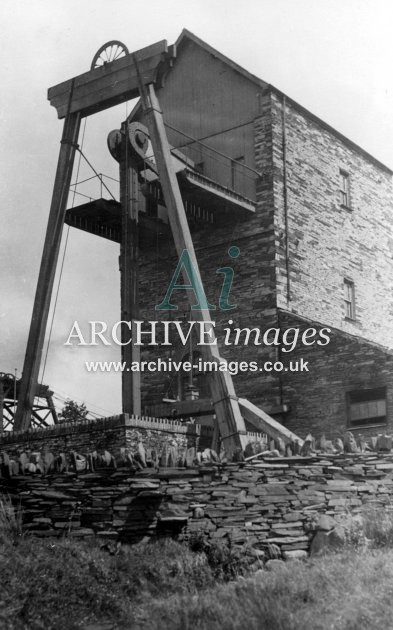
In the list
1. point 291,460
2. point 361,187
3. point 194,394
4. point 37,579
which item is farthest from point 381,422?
point 37,579

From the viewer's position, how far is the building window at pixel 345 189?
2466cm

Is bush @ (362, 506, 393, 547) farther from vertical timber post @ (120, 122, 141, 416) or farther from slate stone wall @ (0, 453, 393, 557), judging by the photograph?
vertical timber post @ (120, 122, 141, 416)

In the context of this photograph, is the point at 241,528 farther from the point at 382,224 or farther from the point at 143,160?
the point at 382,224

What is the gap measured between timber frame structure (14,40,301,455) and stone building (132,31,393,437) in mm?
2392

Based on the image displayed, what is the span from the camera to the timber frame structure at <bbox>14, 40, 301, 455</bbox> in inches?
648

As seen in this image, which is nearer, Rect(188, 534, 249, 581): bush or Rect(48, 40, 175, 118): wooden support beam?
Rect(188, 534, 249, 581): bush

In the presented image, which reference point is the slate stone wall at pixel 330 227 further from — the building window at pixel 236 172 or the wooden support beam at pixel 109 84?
the wooden support beam at pixel 109 84

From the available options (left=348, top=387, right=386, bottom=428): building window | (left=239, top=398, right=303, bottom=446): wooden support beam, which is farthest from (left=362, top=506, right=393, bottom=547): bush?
(left=348, top=387, right=386, bottom=428): building window

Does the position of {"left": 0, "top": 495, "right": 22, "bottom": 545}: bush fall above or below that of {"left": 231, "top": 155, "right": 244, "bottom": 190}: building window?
below

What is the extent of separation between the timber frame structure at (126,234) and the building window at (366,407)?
114 inches

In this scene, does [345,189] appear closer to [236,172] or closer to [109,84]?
[236,172]

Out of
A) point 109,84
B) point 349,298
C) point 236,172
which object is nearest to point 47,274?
point 109,84

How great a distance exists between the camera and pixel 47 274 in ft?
57.1

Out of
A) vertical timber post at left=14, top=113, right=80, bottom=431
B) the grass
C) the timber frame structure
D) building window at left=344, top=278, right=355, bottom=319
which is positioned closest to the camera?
the grass
